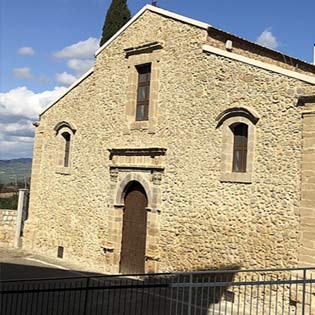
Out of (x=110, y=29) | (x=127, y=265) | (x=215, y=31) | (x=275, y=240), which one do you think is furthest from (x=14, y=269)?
(x=110, y=29)

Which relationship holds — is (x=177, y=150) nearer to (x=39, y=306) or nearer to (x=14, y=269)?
(x=39, y=306)

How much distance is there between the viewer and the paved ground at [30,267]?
12.2m

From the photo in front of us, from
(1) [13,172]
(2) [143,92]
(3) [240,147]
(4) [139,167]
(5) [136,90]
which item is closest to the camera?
(3) [240,147]

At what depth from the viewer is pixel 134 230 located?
512 inches

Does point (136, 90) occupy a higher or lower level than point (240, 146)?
higher

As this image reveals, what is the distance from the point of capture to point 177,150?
463 inches

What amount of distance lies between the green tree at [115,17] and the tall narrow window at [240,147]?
9167 mm

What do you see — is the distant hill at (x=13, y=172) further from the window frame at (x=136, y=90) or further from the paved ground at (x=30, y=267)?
the window frame at (x=136, y=90)

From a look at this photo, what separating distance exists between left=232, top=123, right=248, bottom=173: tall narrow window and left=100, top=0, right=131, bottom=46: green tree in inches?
361

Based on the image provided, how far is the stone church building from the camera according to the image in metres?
9.38

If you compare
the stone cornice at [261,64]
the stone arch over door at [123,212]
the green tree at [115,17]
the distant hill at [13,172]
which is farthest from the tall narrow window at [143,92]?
the distant hill at [13,172]

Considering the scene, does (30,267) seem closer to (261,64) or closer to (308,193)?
(308,193)

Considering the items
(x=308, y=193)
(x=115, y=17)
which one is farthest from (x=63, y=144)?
(x=308, y=193)

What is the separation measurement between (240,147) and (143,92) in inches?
164
